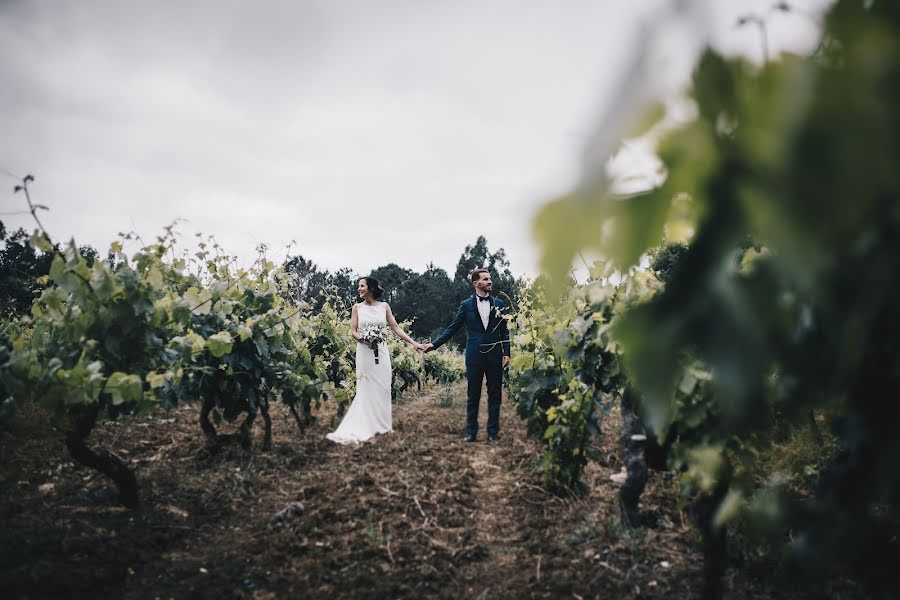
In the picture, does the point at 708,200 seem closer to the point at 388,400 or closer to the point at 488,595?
the point at 488,595

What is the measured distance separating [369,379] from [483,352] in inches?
80.1

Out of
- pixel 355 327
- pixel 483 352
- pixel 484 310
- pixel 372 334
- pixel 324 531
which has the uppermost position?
pixel 484 310

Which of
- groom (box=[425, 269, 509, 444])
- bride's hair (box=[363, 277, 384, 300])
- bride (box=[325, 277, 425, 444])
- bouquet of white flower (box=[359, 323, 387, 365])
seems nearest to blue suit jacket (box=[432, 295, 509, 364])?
groom (box=[425, 269, 509, 444])

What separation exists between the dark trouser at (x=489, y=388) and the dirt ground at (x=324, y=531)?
115 centimetres

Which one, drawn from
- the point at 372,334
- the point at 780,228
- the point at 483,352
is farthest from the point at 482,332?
the point at 780,228

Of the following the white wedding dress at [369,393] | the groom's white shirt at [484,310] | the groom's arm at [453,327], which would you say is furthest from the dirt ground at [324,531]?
the groom's white shirt at [484,310]

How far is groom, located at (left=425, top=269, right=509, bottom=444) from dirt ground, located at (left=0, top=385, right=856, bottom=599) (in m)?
1.16

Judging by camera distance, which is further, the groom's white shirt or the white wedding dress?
the white wedding dress

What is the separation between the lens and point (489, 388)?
6.41m

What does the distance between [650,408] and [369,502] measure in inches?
147

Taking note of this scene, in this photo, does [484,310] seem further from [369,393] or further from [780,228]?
[780,228]

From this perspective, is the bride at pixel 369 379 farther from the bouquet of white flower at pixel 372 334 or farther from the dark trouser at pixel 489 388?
the dark trouser at pixel 489 388

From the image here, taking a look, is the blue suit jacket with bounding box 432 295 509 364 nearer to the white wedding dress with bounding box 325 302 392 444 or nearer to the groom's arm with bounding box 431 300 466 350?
the groom's arm with bounding box 431 300 466 350

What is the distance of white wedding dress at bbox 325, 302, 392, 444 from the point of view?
7090 millimetres
